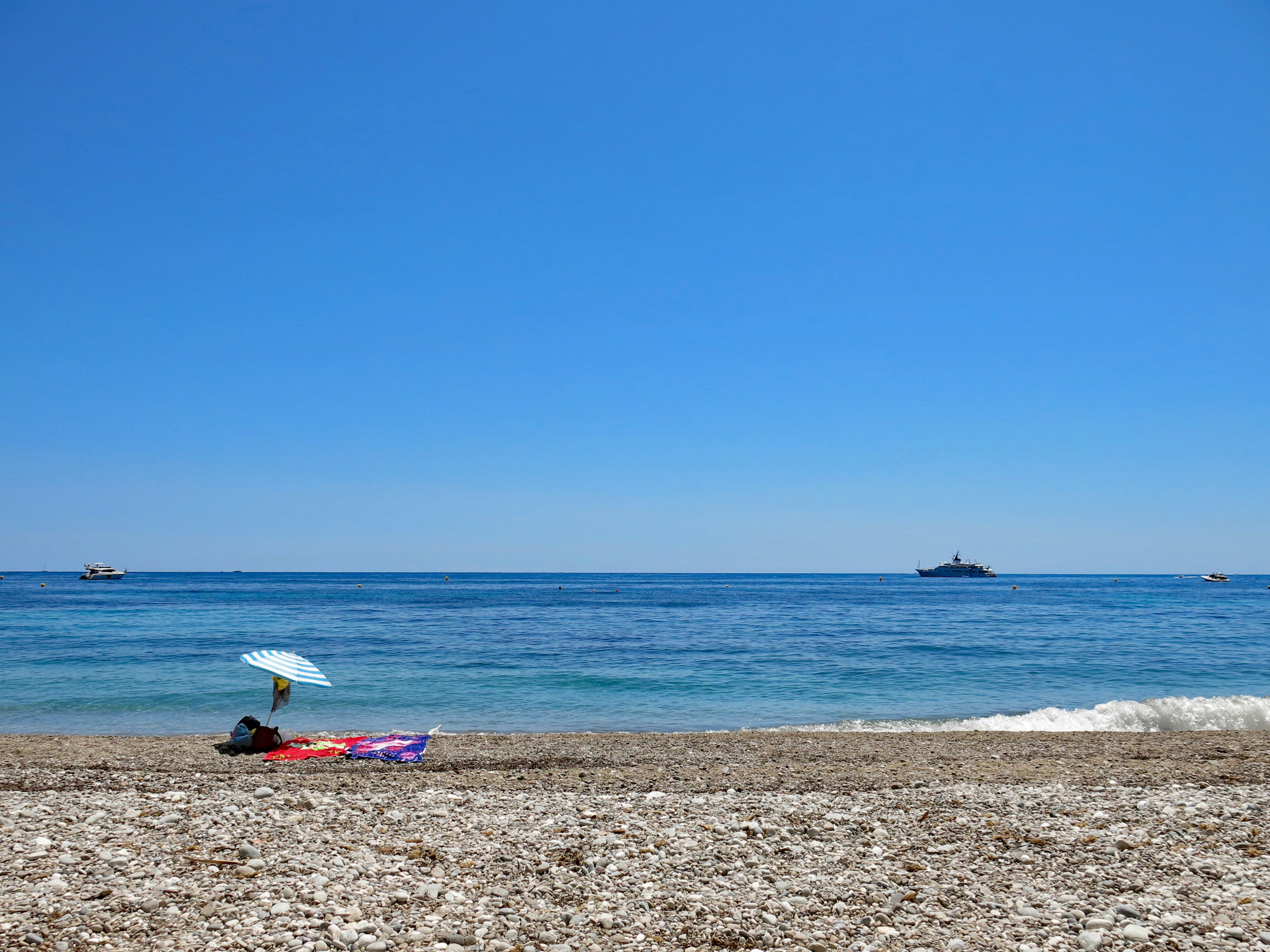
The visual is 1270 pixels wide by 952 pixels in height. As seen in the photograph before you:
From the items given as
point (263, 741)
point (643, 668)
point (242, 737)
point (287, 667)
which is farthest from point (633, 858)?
point (643, 668)

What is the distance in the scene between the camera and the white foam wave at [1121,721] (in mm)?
16156

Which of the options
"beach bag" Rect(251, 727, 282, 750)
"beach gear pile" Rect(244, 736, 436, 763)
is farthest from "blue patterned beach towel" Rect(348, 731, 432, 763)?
"beach bag" Rect(251, 727, 282, 750)

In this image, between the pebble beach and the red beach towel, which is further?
the red beach towel

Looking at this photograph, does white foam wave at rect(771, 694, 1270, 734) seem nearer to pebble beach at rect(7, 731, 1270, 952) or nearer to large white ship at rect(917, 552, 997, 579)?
pebble beach at rect(7, 731, 1270, 952)

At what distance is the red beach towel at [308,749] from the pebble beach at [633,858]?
85 cm

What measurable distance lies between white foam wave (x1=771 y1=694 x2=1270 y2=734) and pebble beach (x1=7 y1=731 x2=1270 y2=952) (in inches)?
217

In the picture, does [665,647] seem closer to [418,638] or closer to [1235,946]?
[418,638]

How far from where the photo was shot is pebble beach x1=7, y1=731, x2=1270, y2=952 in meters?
5.45

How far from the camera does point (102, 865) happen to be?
6.42m

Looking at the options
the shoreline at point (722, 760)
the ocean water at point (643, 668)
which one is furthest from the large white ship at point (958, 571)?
the shoreline at point (722, 760)

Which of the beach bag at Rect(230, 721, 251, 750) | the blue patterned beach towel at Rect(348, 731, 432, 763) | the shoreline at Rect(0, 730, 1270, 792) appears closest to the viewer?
the shoreline at Rect(0, 730, 1270, 792)

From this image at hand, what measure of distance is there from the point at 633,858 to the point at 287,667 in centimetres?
782

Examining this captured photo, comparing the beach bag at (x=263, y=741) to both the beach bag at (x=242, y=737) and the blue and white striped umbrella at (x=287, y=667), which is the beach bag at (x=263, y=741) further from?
the blue and white striped umbrella at (x=287, y=667)

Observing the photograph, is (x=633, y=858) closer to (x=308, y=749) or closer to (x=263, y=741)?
(x=308, y=749)
